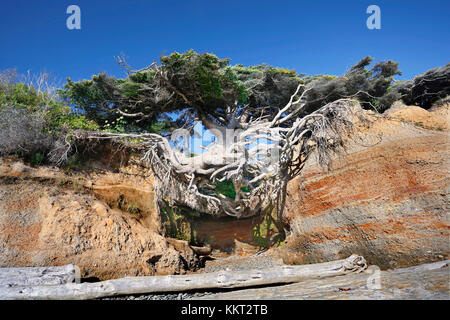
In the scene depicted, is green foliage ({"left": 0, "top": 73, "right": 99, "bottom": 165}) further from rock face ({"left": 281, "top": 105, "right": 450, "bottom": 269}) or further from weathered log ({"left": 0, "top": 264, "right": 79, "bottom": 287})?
rock face ({"left": 281, "top": 105, "right": 450, "bottom": 269})

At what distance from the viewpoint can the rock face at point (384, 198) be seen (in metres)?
4.94

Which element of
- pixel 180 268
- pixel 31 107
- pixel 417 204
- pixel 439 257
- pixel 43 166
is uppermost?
pixel 31 107

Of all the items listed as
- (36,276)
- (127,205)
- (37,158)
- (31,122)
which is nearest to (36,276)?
(36,276)

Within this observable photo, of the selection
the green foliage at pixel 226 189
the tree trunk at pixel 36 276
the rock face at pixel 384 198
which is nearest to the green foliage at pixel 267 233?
the green foliage at pixel 226 189

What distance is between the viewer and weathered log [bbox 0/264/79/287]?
4793mm

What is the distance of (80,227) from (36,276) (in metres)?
1.73

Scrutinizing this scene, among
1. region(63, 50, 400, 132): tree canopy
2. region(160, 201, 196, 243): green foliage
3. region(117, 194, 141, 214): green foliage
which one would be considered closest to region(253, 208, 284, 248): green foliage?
region(160, 201, 196, 243): green foliage

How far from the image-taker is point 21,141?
7.42 metres

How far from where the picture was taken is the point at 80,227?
662cm

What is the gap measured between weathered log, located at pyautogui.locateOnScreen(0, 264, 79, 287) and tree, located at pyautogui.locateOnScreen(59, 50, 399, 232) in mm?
4013

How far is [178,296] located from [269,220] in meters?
5.46

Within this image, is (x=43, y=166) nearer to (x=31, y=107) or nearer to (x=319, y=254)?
(x=31, y=107)
